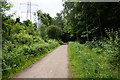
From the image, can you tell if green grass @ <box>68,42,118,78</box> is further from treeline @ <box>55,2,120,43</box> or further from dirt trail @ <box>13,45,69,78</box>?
treeline @ <box>55,2,120,43</box>

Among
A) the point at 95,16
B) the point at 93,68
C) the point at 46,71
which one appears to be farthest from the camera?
the point at 95,16

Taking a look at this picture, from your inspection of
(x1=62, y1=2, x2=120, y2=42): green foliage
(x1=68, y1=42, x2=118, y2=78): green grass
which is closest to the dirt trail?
(x1=68, y1=42, x2=118, y2=78): green grass

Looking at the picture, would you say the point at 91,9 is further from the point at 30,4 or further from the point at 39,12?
the point at 39,12


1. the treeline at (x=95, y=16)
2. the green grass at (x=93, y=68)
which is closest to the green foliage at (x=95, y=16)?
the treeline at (x=95, y=16)

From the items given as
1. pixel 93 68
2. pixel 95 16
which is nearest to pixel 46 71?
pixel 93 68

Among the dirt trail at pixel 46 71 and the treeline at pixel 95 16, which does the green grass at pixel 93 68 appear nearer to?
the dirt trail at pixel 46 71

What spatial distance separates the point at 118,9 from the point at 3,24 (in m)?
10.3

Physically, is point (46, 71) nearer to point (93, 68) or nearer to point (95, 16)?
point (93, 68)

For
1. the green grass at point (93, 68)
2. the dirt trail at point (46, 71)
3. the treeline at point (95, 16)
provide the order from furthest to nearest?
the treeline at point (95, 16) < the dirt trail at point (46, 71) < the green grass at point (93, 68)

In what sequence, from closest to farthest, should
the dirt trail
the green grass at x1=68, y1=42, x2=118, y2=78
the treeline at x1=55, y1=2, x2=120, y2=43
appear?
the green grass at x1=68, y1=42, x2=118, y2=78 < the dirt trail < the treeline at x1=55, y1=2, x2=120, y2=43

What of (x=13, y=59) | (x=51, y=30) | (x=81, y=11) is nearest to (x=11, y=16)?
(x=13, y=59)

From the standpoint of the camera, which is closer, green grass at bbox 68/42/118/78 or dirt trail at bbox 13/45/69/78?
green grass at bbox 68/42/118/78

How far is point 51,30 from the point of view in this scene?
26391 millimetres

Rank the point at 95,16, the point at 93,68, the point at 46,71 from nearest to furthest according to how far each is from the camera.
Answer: the point at 93,68
the point at 46,71
the point at 95,16
